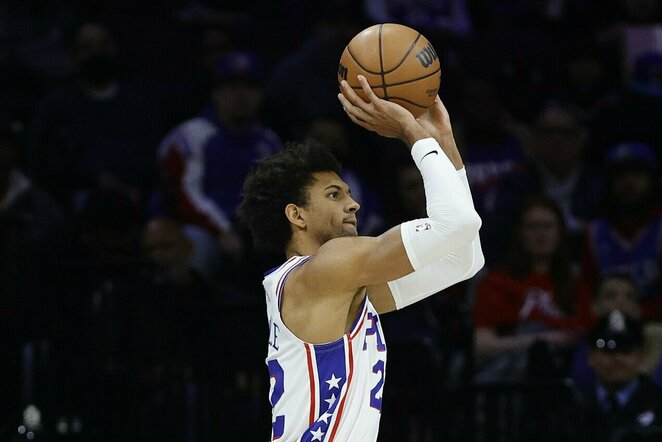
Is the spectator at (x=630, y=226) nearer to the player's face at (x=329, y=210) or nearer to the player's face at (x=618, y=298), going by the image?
the player's face at (x=618, y=298)

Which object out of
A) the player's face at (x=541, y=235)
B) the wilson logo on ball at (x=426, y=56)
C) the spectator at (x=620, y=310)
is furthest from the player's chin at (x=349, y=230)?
the player's face at (x=541, y=235)

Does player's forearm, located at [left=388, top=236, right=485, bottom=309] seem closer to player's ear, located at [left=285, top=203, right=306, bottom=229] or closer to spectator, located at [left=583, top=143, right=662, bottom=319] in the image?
player's ear, located at [left=285, top=203, right=306, bottom=229]

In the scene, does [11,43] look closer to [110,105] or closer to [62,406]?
[110,105]

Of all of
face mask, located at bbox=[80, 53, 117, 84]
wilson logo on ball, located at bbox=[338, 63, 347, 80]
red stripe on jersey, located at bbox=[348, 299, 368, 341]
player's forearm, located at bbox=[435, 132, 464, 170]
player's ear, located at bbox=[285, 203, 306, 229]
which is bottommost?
red stripe on jersey, located at bbox=[348, 299, 368, 341]

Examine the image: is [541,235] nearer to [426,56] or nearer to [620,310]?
[620,310]

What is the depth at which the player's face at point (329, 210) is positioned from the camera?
18.0ft

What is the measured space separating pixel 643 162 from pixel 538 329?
6.22 feet

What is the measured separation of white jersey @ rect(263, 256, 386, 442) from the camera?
17.2ft

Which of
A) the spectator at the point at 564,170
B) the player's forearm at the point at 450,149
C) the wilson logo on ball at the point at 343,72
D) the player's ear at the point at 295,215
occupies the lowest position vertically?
the player's ear at the point at 295,215

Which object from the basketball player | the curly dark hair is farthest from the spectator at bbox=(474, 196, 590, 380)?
the curly dark hair

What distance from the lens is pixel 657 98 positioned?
37.4ft

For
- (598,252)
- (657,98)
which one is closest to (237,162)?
(598,252)

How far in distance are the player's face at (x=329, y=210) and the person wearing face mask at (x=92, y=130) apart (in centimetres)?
448

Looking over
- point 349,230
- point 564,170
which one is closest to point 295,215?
point 349,230
